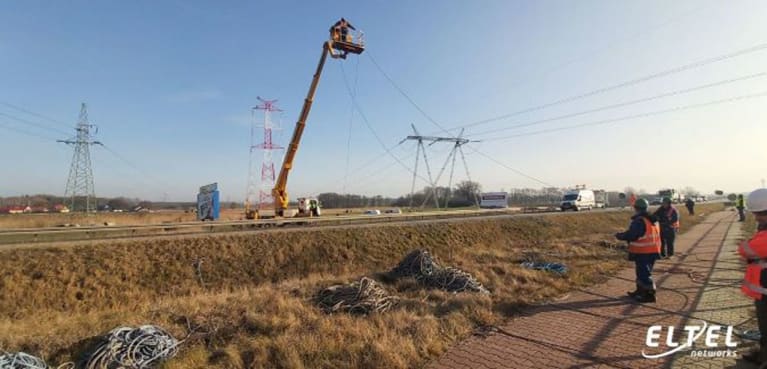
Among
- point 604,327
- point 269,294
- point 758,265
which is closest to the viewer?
point 758,265

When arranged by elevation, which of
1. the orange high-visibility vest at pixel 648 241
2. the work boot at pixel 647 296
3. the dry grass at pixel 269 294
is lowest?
the dry grass at pixel 269 294

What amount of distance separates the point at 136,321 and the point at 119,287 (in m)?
6.84

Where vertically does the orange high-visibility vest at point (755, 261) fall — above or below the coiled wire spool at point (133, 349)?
above

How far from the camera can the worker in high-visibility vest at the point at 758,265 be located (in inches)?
154

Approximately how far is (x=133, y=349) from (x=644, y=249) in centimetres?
816

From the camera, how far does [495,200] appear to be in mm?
54656

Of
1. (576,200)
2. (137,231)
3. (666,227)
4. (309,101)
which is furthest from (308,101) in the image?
(576,200)

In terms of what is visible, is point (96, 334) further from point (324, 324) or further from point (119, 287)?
point (119, 287)

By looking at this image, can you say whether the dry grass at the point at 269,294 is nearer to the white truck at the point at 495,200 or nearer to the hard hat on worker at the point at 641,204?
the hard hat on worker at the point at 641,204

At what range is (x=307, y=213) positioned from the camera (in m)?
27.6

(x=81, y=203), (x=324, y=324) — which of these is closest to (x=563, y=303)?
(x=324, y=324)

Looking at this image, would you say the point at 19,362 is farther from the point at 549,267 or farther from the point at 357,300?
the point at 549,267

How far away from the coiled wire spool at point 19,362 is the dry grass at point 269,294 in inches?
33.8

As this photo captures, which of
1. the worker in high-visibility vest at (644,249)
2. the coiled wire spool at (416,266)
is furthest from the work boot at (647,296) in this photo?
the coiled wire spool at (416,266)
